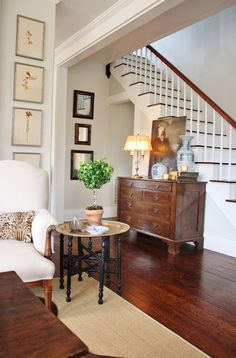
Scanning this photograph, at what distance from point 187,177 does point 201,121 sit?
1258 mm

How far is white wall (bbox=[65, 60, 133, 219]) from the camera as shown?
5.55 meters

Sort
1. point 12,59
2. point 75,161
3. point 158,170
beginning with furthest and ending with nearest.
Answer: point 75,161
point 158,170
point 12,59

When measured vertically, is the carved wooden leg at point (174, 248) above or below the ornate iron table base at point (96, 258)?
below

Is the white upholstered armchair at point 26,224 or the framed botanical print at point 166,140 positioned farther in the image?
the framed botanical print at point 166,140

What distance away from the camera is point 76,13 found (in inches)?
144

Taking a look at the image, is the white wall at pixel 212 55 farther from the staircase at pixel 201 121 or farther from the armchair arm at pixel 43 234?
the armchair arm at pixel 43 234

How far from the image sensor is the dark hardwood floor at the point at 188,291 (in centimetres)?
192

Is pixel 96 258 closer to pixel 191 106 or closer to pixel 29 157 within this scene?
pixel 29 157

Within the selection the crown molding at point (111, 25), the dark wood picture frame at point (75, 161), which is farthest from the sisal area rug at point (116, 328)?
the dark wood picture frame at point (75, 161)

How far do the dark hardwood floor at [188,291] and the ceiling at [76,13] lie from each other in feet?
9.40

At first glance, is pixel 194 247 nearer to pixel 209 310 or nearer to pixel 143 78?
pixel 209 310

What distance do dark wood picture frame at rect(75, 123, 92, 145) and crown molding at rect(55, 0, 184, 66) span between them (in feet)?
4.15

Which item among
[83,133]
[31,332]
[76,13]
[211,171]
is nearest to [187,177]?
[211,171]

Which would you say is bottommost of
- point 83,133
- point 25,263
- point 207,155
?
point 25,263
